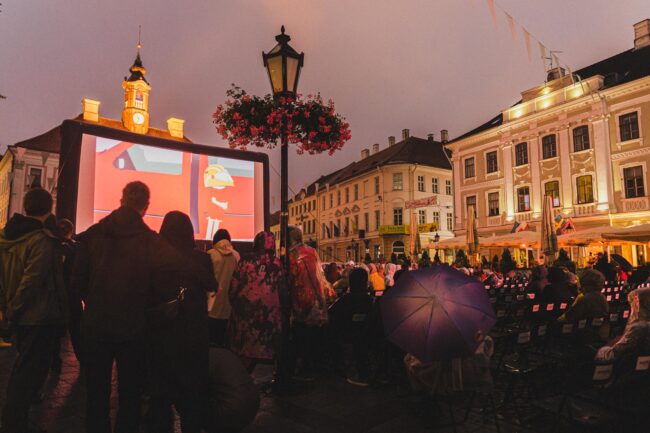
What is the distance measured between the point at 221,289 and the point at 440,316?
2458 mm

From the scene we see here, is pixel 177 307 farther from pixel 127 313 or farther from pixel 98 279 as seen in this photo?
pixel 98 279

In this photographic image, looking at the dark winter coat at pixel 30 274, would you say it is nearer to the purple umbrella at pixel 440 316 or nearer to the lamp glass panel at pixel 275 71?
the purple umbrella at pixel 440 316

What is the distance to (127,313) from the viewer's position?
2.56 metres

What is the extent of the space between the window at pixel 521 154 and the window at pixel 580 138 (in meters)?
3.25

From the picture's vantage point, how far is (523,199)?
94.8 ft

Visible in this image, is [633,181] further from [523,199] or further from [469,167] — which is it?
[469,167]

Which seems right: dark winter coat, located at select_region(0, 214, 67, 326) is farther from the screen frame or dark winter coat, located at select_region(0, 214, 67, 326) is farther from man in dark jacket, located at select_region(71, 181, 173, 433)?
the screen frame

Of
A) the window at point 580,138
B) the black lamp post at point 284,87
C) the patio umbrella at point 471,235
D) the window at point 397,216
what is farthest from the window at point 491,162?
the black lamp post at point 284,87

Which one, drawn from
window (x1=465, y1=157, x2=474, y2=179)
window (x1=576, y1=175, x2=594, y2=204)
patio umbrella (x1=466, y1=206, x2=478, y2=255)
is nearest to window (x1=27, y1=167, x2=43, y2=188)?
window (x1=465, y1=157, x2=474, y2=179)

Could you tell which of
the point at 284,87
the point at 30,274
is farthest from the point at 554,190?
the point at 30,274

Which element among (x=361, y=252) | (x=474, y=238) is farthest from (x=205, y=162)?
(x=361, y=252)

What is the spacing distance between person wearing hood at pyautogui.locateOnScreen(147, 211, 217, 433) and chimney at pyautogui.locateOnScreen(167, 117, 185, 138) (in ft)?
181

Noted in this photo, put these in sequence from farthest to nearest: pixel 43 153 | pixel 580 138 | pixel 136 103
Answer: pixel 136 103
pixel 43 153
pixel 580 138

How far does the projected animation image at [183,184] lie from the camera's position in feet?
24.0
